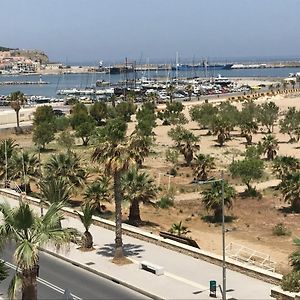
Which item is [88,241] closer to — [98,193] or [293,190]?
[98,193]

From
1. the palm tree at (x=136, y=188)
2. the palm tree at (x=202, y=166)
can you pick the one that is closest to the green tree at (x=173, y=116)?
the palm tree at (x=202, y=166)

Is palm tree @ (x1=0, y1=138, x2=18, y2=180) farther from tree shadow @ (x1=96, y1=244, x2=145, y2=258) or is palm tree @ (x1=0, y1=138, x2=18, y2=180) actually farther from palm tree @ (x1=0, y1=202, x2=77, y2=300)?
palm tree @ (x1=0, y1=202, x2=77, y2=300)

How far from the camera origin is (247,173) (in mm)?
42281

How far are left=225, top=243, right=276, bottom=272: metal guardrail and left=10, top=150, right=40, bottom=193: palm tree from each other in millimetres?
16885

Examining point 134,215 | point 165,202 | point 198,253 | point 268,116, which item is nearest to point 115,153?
point 198,253

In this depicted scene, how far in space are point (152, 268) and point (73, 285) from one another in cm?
306

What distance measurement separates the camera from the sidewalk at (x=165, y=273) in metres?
22.4

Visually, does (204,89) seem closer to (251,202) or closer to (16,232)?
(251,202)

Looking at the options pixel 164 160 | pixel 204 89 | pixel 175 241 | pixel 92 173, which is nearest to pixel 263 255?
pixel 175 241

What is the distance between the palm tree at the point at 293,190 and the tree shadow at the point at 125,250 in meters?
12.3

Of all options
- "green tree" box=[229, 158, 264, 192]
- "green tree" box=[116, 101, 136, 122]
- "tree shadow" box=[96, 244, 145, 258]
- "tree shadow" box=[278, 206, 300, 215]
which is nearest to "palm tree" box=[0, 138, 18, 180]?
"green tree" box=[229, 158, 264, 192]

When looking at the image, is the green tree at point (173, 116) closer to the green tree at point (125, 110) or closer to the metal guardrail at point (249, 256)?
the green tree at point (125, 110)

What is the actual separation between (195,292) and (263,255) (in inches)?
281

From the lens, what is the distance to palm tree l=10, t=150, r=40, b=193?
139 ft
